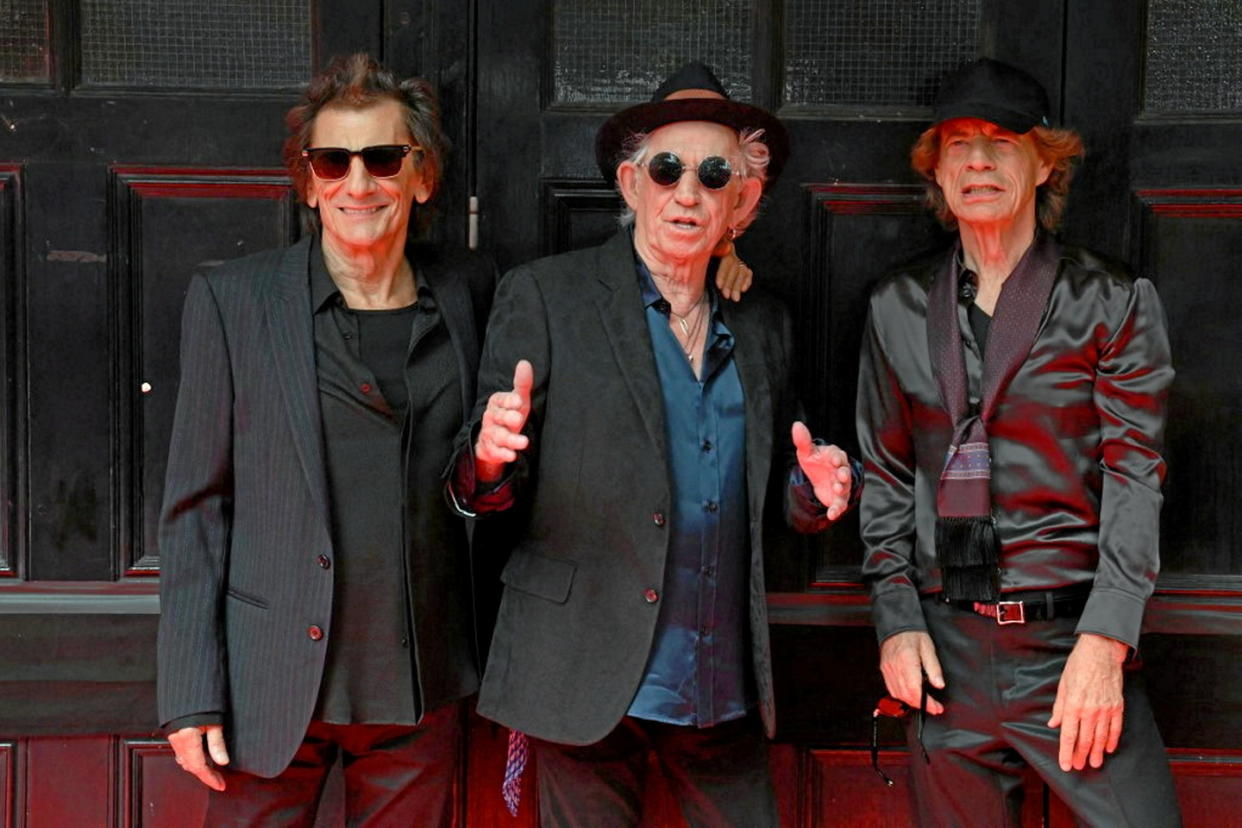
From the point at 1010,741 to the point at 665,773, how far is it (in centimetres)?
74

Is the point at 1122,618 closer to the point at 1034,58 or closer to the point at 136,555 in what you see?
the point at 1034,58

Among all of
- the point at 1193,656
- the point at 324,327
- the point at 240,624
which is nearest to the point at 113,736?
the point at 240,624

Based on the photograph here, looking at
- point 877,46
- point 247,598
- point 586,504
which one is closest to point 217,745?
point 247,598

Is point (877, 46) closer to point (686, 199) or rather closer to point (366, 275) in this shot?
point (686, 199)

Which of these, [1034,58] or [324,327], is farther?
[1034,58]

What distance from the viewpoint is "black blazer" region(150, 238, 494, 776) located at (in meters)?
Answer: 2.75

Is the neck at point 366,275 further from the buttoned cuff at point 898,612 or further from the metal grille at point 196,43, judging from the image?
the buttoned cuff at point 898,612

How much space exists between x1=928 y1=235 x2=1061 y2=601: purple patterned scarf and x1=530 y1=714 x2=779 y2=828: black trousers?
0.56 metres

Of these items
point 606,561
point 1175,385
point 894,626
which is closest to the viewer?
point 606,561

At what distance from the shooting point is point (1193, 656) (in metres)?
3.38

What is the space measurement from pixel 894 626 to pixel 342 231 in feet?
4.79

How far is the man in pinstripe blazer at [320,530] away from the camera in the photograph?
2760 mm

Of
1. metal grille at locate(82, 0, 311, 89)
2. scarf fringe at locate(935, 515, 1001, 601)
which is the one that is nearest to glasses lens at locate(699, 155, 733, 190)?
scarf fringe at locate(935, 515, 1001, 601)

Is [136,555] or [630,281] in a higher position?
[630,281]
